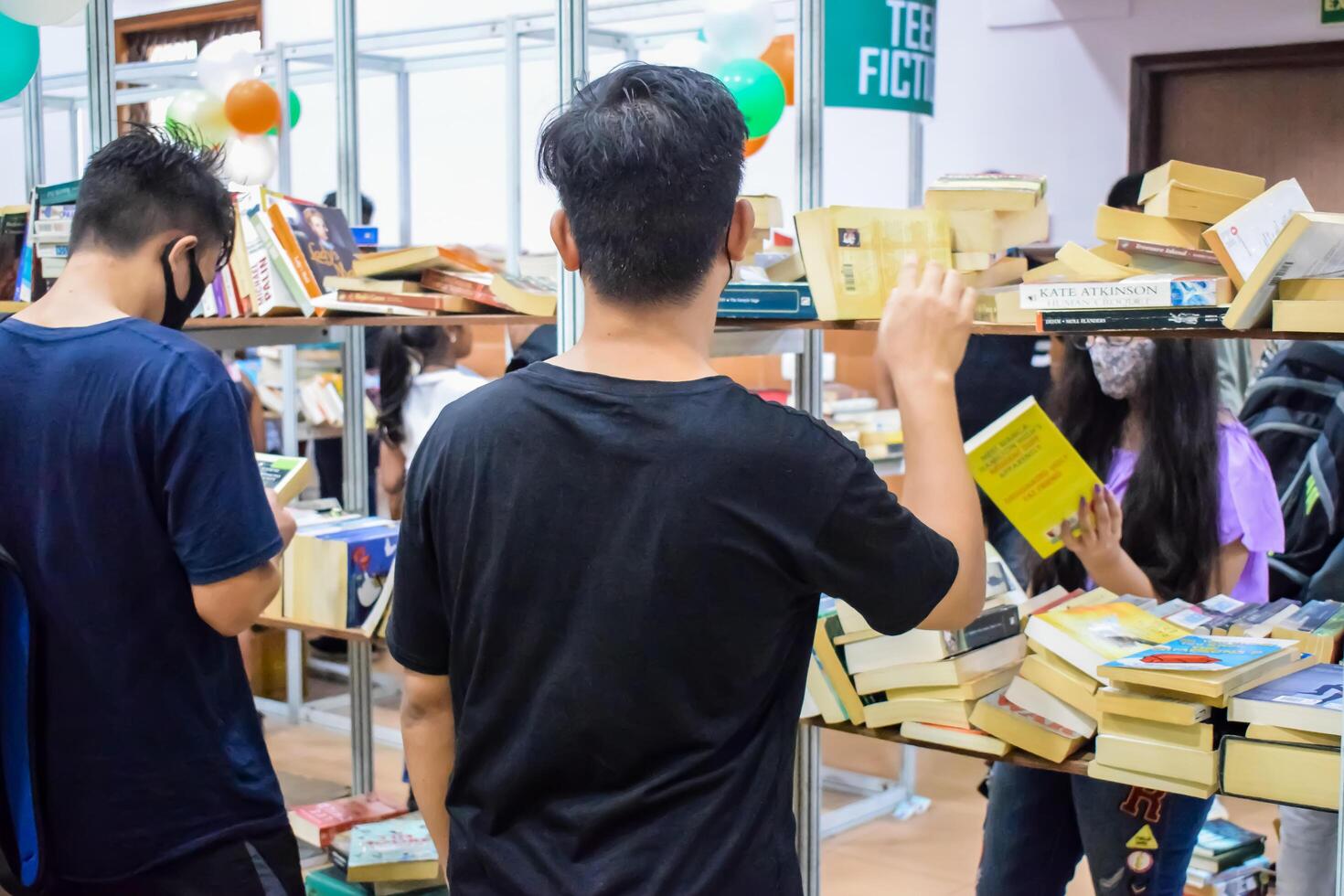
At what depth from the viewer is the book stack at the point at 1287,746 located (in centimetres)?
158

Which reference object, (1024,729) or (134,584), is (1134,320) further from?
(134,584)

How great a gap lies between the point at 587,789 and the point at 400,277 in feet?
5.15

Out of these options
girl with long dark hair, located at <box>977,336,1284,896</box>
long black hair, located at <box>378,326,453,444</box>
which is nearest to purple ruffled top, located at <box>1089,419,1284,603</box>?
girl with long dark hair, located at <box>977,336,1284,896</box>

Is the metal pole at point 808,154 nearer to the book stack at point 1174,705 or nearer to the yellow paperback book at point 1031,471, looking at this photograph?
the yellow paperback book at point 1031,471

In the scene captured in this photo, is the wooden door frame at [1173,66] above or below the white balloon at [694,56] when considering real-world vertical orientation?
above

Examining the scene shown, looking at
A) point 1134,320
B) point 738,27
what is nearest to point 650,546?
point 1134,320

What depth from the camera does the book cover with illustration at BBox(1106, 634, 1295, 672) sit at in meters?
1.63

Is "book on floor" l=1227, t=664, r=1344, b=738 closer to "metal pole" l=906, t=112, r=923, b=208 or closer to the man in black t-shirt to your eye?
the man in black t-shirt

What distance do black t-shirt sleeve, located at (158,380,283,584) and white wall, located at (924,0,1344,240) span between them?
471 centimetres

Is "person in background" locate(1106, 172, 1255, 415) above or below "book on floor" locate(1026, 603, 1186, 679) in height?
above

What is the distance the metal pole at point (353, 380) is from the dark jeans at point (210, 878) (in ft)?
3.76

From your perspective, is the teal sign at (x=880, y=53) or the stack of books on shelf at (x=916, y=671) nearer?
the stack of books on shelf at (x=916, y=671)

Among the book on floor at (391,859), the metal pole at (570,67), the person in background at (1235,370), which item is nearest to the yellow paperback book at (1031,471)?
the metal pole at (570,67)

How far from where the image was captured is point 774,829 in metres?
1.21
